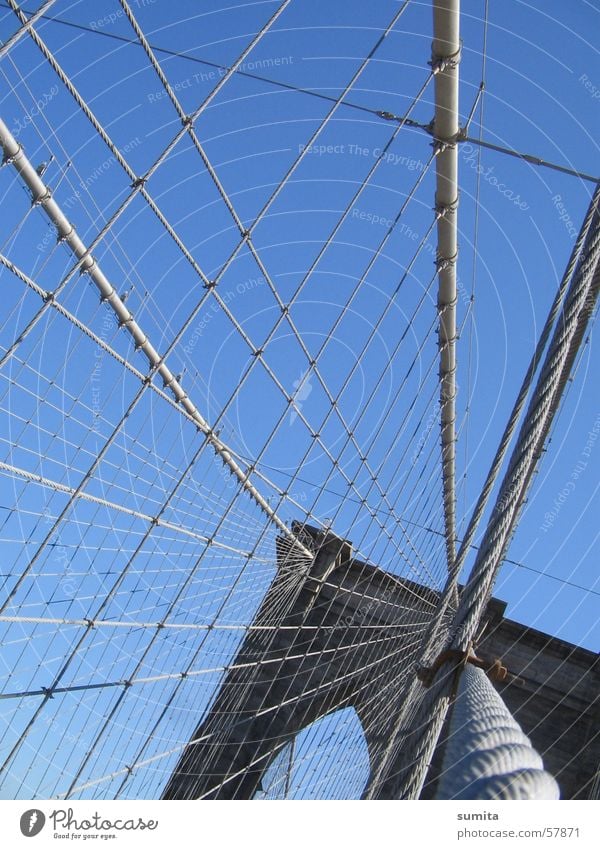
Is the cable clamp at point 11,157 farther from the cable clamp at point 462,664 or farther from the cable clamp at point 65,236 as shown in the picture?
the cable clamp at point 462,664

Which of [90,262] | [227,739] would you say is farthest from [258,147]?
[227,739]

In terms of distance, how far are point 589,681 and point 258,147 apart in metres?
11.1

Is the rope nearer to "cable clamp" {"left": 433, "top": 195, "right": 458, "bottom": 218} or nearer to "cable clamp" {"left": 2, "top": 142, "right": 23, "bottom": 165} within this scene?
"cable clamp" {"left": 2, "top": 142, "right": 23, "bottom": 165}

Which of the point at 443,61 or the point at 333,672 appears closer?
the point at 443,61

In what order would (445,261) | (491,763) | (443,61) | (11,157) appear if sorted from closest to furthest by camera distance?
(491,763), (11,157), (443,61), (445,261)

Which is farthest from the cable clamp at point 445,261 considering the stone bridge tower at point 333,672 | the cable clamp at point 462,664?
the stone bridge tower at point 333,672

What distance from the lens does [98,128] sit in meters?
4.94
